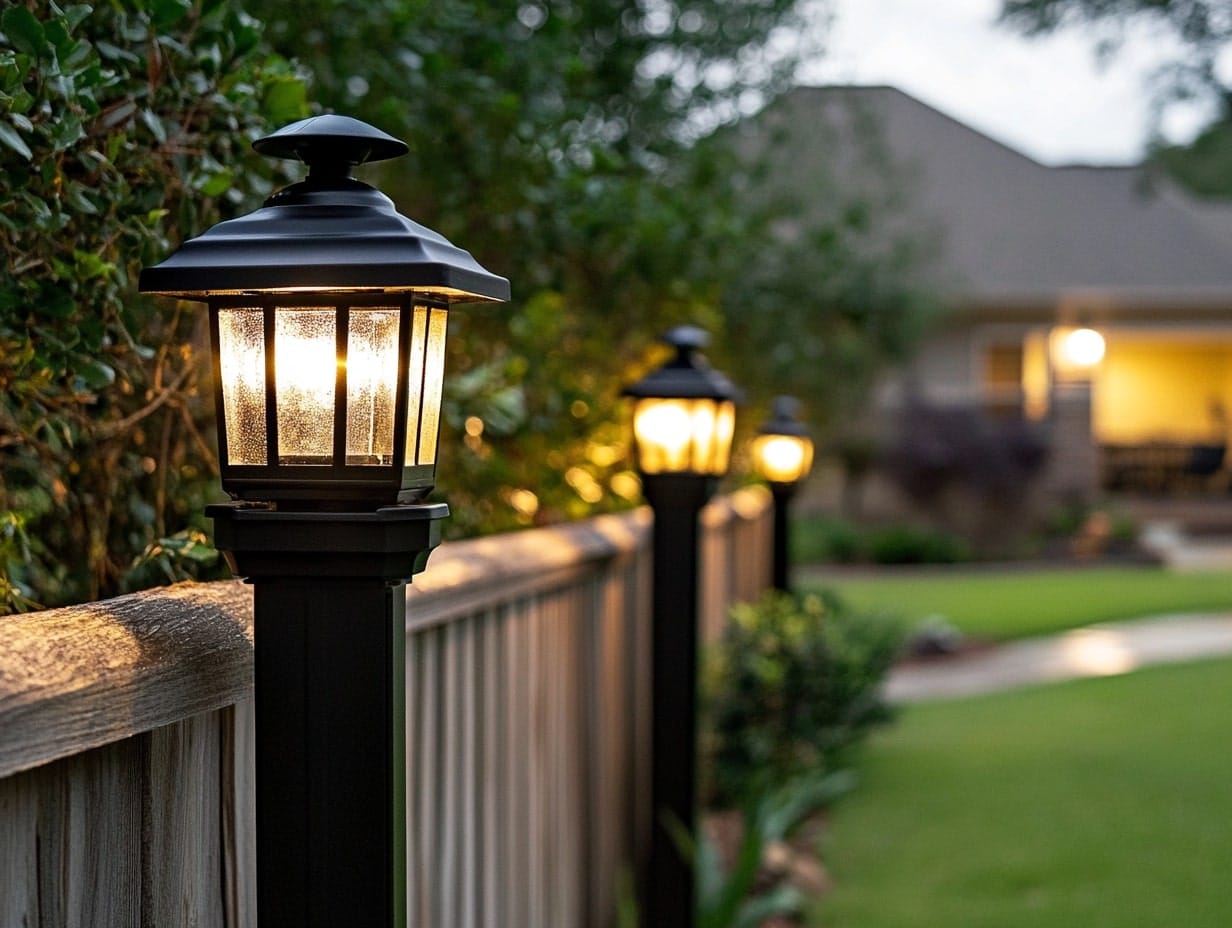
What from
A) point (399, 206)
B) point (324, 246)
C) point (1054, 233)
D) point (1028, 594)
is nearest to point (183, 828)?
point (324, 246)

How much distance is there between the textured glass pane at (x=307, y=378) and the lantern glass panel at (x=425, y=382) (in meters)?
0.10

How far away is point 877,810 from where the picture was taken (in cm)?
773

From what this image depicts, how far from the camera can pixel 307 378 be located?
1965 millimetres

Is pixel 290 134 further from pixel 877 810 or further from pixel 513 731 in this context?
pixel 877 810

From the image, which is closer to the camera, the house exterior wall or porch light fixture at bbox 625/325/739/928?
porch light fixture at bbox 625/325/739/928

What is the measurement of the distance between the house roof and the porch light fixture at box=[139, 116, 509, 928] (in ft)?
73.5

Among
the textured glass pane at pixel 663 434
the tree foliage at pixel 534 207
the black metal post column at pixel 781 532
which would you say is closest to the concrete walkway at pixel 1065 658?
the black metal post column at pixel 781 532

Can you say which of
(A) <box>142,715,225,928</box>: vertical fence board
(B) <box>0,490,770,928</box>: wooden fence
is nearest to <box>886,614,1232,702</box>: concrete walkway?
(B) <box>0,490,770,928</box>: wooden fence

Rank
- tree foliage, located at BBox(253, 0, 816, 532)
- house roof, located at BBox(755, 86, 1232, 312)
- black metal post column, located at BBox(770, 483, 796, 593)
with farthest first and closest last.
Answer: house roof, located at BBox(755, 86, 1232, 312) < black metal post column, located at BBox(770, 483, 796, 593) < tree foliage, located at BBox(253, 0, 816, 532)

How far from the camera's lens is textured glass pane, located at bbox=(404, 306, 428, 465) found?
6.51 ft

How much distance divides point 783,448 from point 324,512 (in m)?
8.00

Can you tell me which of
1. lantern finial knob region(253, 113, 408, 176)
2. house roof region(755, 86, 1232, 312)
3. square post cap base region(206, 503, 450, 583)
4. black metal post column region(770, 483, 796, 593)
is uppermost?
house roof region(755, 86, 1232, 312)

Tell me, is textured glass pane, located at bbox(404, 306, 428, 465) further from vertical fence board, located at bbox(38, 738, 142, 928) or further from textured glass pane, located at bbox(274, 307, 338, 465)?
vertical fence board, located at bbox(38, 738, 142, 928)

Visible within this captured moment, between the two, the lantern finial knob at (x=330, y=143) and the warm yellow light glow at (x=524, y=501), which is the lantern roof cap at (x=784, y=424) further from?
the lantern finial knob at (x=330, y=143)
